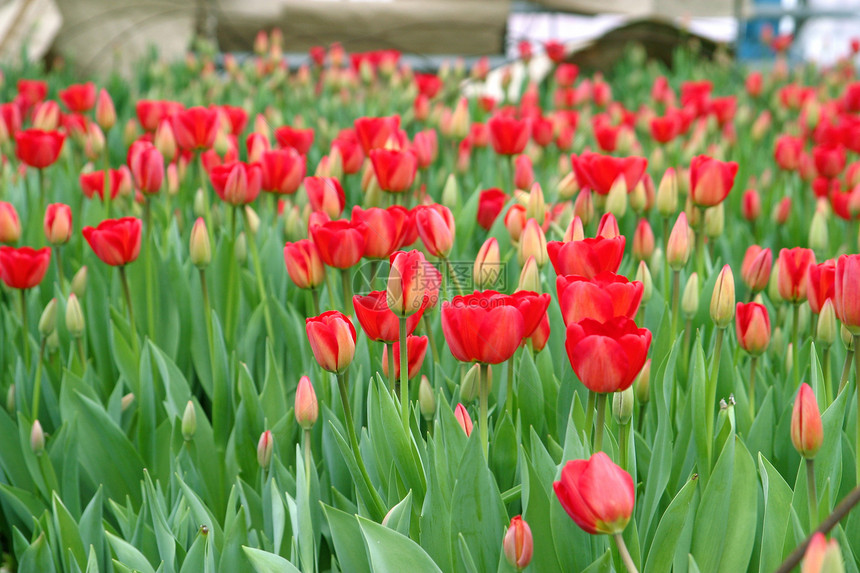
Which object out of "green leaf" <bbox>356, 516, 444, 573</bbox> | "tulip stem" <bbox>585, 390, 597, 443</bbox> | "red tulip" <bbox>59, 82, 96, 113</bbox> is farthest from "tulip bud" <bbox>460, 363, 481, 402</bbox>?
"red tulip" <bbox>59, 82, 96, 113</bbox>

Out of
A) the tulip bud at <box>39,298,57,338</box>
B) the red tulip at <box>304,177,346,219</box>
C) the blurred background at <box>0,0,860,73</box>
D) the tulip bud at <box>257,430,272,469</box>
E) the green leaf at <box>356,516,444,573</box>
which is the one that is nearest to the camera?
the green leaf at <box>356,516,444,573</box>

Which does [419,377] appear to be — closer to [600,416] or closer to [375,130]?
[600,416]

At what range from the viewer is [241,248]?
137 cm

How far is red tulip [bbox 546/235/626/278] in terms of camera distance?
32.9 inches

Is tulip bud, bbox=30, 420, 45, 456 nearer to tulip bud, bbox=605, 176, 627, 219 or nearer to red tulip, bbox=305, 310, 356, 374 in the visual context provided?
red tulip, bbox=305, 310, 356, 374

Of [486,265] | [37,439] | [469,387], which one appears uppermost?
[486,265]

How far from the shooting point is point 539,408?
0.93m

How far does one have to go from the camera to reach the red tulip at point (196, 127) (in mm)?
1523

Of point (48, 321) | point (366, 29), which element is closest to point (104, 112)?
point (48, 321)

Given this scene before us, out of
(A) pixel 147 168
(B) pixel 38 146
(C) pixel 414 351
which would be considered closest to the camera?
(C) pixel 414 351

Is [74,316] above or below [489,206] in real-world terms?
below

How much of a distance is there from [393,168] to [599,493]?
0.78 meters

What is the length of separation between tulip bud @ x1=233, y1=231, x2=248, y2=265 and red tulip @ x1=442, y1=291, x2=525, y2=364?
0.72m

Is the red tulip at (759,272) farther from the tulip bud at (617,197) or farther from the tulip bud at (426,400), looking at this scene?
the tulip bud at (426,400)
